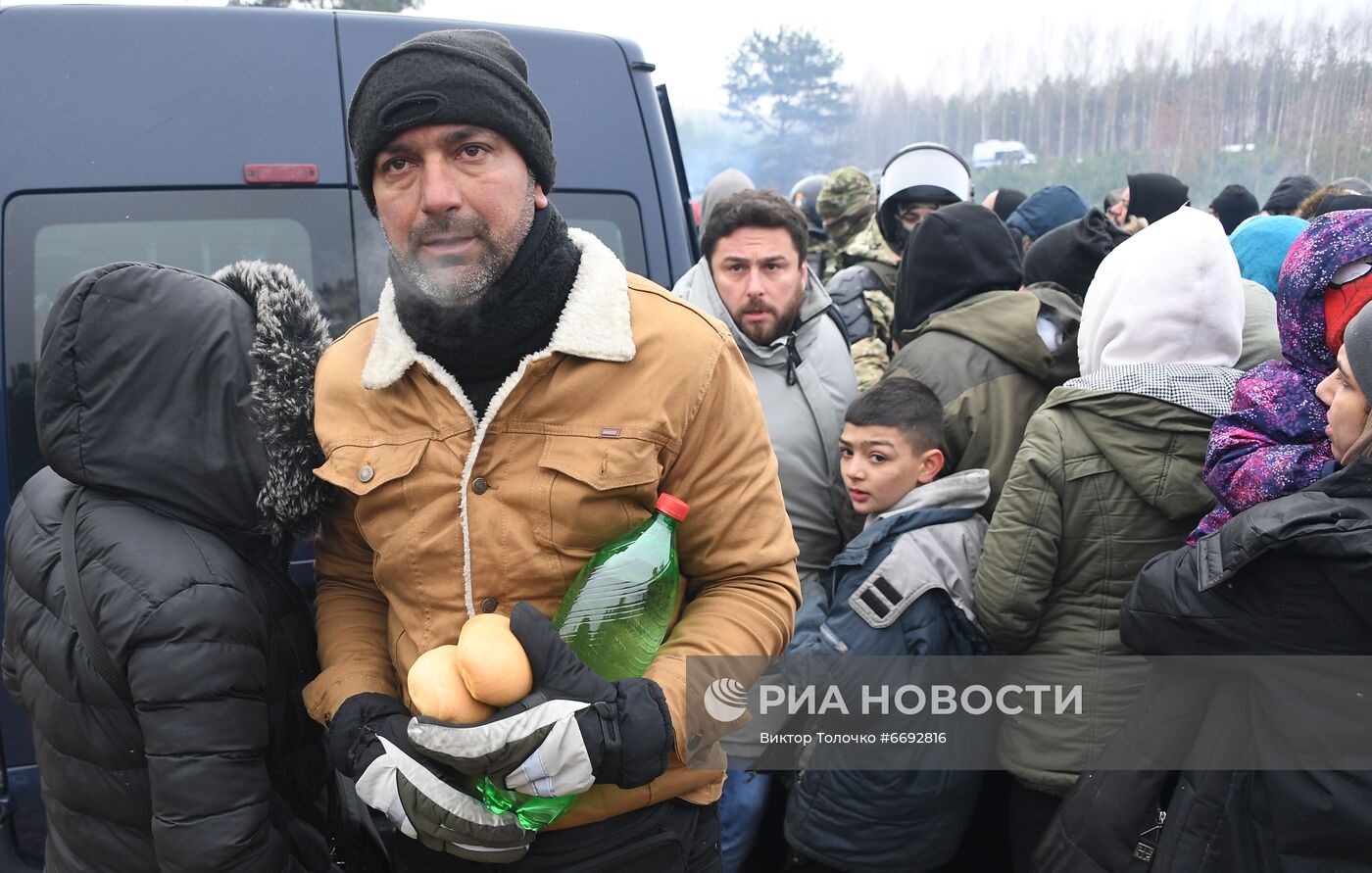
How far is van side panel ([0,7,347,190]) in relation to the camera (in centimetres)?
235

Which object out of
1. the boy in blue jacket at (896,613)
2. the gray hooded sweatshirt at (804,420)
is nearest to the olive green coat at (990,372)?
the boy in blue jacket at (896,613)

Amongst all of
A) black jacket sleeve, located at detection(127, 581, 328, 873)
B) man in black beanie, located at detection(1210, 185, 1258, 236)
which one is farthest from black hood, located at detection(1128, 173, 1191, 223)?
black jacket sleeve, located at detection(127, 581, 328, 873)

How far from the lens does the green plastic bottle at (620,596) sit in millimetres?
1648

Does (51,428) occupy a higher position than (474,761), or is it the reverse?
(51,428)

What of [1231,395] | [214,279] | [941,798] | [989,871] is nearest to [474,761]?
[214,279]

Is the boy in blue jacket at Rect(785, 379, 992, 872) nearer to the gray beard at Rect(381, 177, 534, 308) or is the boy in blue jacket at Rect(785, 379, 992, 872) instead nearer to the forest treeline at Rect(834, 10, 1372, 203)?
the gray beard at Rect(381, 177, 534, 308)

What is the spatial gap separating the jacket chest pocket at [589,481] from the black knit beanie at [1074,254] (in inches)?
108

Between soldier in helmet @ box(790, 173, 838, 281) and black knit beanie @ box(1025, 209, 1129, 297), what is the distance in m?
1.18

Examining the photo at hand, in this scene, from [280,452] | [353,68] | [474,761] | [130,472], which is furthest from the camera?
[353,68]

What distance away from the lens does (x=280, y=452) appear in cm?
175

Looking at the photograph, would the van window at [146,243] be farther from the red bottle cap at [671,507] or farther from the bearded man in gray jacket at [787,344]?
the red bottle cap at [671,507]

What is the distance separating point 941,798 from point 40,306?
261 cm

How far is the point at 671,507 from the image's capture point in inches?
64.2

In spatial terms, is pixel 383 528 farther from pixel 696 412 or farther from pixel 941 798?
pixel 941 798
